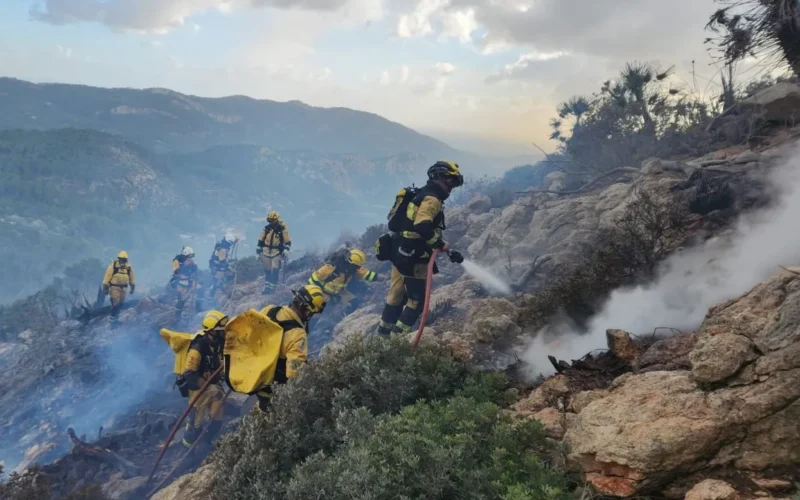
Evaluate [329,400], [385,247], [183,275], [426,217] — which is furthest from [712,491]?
[183,275]

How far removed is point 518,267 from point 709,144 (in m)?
4.50

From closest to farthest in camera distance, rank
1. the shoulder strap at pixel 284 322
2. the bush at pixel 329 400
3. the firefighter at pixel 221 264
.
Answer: the bush at pixel 329 400, the shoulder strap at pixel 284 322, the firefighter at pixel 221 264

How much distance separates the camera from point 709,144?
910 cm

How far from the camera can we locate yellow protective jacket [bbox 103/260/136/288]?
13.9 metres

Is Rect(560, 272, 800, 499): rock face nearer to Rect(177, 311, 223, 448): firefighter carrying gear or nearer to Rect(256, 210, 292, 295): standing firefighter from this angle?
Rect(177, 311, 223, 448): firefighter carrying gear

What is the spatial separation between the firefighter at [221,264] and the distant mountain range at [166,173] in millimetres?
35940

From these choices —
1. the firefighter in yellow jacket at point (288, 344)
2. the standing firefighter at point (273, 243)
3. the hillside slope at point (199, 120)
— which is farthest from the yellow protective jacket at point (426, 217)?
the hillside slope at point (199, 120)

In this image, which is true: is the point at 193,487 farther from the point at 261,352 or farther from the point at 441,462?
the point at 441,462

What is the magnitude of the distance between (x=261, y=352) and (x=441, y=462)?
2626mm

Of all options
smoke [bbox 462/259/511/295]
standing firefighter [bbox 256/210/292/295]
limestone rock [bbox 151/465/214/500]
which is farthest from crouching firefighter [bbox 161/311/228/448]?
standing firefighter [bbox 256/210/292/295]

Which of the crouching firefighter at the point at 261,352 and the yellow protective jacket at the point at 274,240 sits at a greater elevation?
the crouching firefighter at the point at 261,352

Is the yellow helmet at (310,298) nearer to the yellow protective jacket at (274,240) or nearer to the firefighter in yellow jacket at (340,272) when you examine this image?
the firefighter in yellow jacket at (340,272)

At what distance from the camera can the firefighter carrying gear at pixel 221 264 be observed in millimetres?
16625

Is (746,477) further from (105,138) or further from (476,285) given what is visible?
(105,138)
